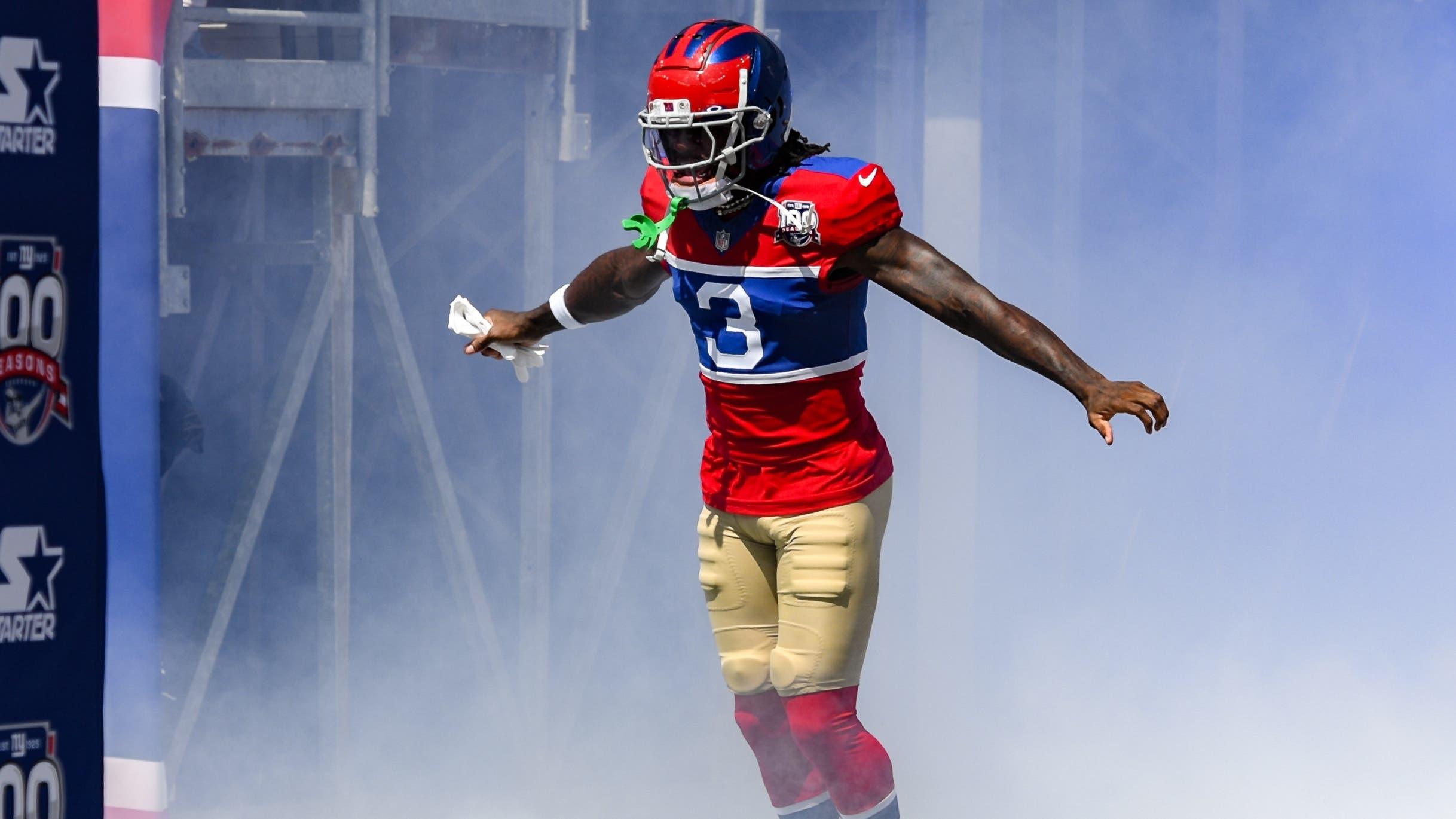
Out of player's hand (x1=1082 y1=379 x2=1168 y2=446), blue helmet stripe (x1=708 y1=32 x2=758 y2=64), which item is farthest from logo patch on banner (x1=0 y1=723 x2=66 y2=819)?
player's hand (x1=1082 y1=379 x2=1168 y2=446)

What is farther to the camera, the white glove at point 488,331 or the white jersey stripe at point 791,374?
the white glove at point 488,331

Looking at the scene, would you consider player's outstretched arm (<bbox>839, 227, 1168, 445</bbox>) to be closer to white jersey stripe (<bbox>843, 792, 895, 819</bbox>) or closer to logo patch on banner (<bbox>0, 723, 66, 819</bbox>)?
white jersey stripe (<bbox>843, 792, 895, 819</bbox>)

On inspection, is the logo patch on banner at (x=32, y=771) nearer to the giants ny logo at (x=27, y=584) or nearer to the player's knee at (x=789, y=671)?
the giants ny logo at (x=27, y=584)

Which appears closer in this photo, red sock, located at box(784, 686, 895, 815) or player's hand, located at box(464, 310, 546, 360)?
red sock, located at box(784, 686, 895, 815)

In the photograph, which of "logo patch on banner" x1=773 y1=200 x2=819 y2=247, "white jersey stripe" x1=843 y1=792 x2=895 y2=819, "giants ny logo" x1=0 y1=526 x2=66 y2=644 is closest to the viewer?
"logo patch on banner" x1=773 y1=200 x2=819 y2=247

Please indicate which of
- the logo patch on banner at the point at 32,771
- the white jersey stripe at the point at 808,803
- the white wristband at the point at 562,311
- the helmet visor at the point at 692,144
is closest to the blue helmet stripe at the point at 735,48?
the helmet visor at the point at 692,144

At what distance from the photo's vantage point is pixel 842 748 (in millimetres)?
3541

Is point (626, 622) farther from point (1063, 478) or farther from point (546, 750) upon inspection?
point (1063, 478)

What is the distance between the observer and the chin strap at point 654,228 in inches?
135

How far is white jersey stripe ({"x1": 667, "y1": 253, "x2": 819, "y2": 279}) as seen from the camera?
3359 mm

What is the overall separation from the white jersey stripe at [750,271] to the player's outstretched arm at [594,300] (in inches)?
9.6

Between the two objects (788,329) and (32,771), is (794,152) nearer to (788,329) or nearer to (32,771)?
(788,329)

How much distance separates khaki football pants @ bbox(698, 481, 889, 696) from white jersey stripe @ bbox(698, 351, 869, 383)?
0.97ft

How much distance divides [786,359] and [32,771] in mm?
1998
